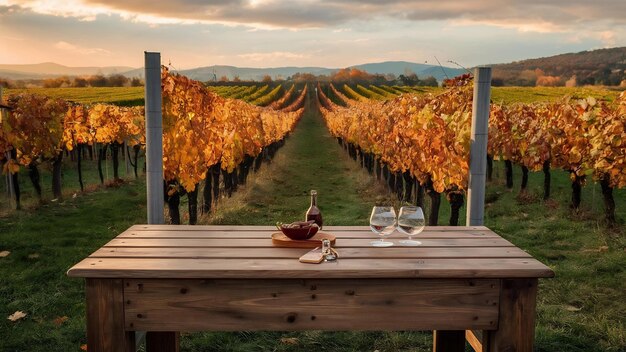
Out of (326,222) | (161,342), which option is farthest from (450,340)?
(326,222)

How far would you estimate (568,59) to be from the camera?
48531 mm

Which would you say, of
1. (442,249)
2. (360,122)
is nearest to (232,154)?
(360,122)

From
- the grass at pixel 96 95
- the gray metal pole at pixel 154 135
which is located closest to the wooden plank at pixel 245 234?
the gray metal pole at pixel 154 135

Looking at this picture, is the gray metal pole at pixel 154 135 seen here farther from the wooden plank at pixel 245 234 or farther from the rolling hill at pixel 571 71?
the rolling hill at pixel 571 71

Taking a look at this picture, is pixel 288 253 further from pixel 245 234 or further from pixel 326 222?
pixel 326 222

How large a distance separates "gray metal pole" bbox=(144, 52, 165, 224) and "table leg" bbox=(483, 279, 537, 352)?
2.39m

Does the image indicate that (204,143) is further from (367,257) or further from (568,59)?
(568,59)

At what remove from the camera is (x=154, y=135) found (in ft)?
13.2

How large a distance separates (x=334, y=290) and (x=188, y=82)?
16.6ft

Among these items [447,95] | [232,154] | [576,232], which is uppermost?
[447,95]

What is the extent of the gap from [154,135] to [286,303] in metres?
1.98

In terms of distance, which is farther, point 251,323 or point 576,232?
point 576,232

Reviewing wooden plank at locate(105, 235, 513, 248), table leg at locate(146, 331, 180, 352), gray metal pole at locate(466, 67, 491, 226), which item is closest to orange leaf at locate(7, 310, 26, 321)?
table leg at locate(146, 331, 180, 352)

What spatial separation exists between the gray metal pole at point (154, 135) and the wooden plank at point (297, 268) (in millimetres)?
1496
